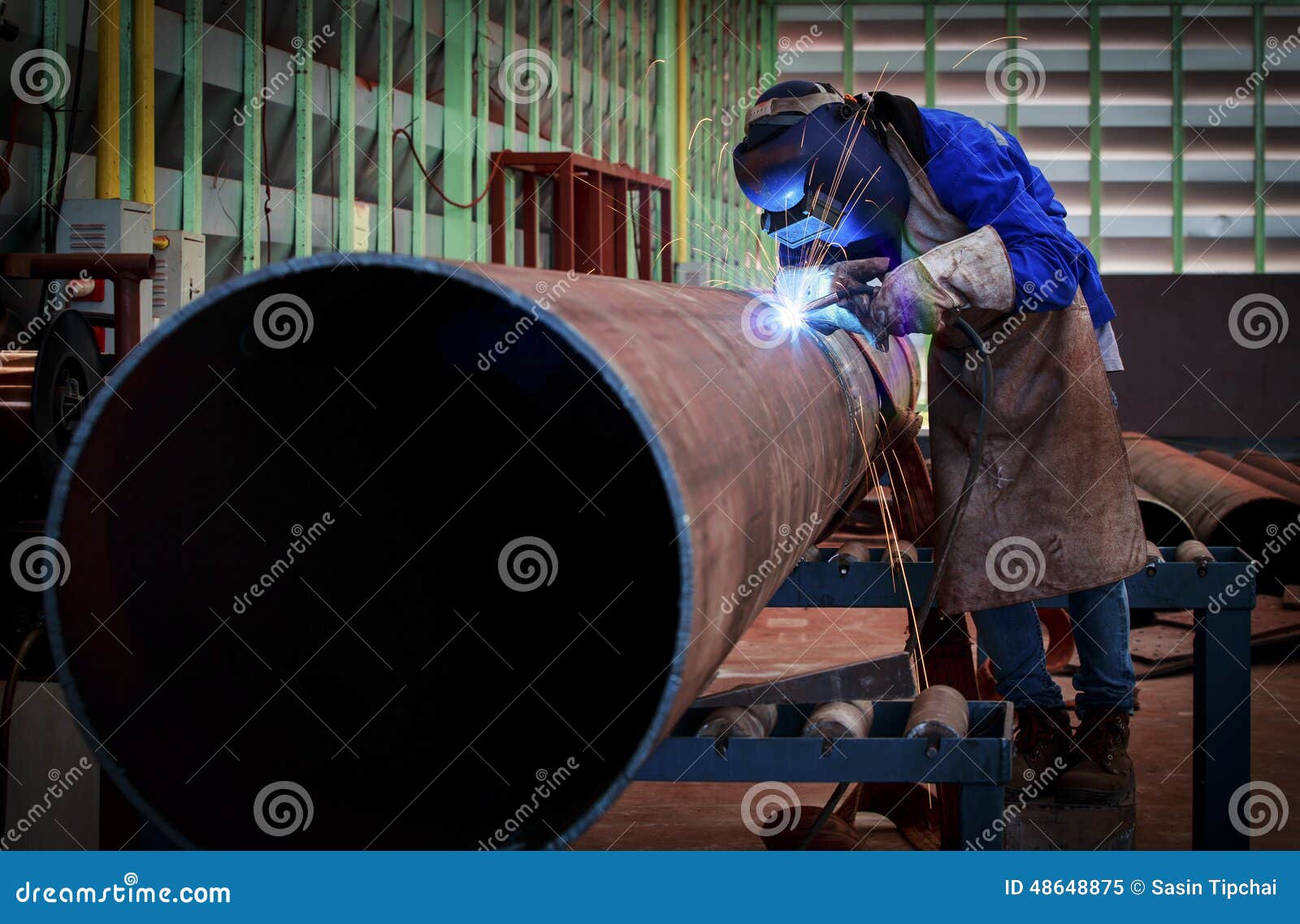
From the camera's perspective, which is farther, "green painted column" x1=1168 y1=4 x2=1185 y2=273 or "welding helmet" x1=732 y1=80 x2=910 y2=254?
"green painted column" x1=1168 y1=4 x2=1185 y2=273

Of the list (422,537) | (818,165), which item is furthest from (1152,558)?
(422,537)

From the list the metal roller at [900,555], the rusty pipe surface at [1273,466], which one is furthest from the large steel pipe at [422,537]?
the rusty pipe surface at [1273,466]

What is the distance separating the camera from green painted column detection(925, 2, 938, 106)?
1146cm

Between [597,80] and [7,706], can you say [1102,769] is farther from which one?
[597,80]

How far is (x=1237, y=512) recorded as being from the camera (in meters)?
5.66

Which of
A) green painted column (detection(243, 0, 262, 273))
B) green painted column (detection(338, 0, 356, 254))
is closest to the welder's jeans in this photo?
green painted column (detection(243, 0, 262, 273))

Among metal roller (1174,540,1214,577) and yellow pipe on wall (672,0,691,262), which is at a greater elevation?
yellow pipe on wall (672,0,691,262)

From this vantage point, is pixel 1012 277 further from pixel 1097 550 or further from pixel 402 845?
pixel 402 845

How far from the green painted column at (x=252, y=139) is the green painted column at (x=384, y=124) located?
0.83m

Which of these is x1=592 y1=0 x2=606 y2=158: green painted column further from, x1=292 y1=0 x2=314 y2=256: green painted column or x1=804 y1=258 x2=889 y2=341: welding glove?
x1=804 y1=258 x2=889 y2=341: welding glove

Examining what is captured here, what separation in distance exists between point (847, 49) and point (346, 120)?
304 inches

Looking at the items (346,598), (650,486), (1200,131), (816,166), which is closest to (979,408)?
(816,166)

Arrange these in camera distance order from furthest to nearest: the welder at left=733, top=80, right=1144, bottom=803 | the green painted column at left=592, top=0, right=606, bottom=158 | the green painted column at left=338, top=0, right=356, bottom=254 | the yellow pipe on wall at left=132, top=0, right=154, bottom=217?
the green painted column at left=592, top=0, right=606, bottom=158, the green painted column at left=338, top=0, right=356, bottom=254, the yellow pipe on wall at left=132, top=0, right=154, bottom=217, the welder at left=733, top=80, right=1144, bottom=803

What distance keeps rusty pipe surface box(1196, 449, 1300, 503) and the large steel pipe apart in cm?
475
